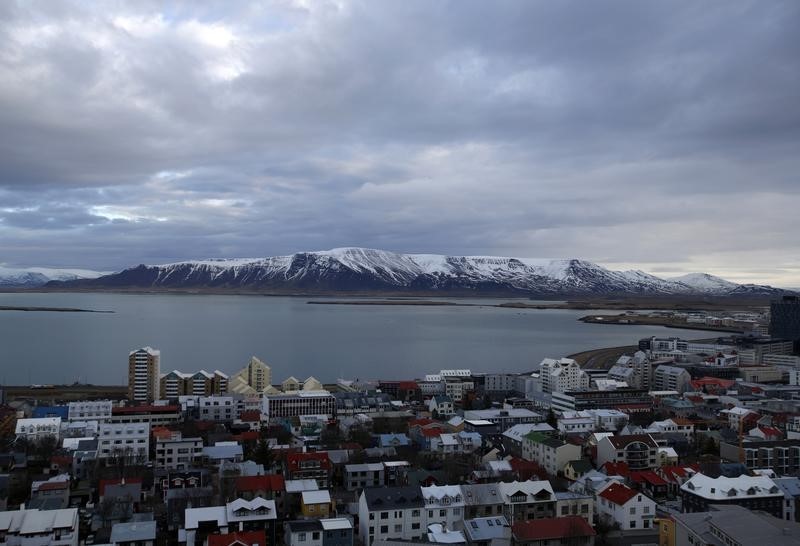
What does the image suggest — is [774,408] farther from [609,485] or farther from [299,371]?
[299,371]

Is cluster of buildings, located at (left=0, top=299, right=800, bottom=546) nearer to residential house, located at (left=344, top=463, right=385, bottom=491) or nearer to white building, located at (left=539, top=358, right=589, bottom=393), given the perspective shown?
residential house, located at (left=344, top=463, right=385, bottom=491)

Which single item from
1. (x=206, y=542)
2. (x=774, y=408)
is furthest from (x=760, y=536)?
(x=774, y=408)

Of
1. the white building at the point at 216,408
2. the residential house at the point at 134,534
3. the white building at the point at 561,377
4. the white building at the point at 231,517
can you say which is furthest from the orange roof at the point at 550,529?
the white building at the point at 561,377

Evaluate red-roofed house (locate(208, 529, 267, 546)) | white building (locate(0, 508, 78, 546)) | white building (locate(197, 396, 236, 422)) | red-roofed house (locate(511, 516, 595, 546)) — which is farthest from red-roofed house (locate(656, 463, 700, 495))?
white building (locate(197, 396, 236, 422))

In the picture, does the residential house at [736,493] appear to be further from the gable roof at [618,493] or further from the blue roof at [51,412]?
the blue roof at [51,412]

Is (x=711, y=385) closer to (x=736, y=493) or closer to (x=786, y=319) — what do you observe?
(x=736, y=493)

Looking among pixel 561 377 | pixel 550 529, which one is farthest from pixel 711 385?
pixel 550 529
